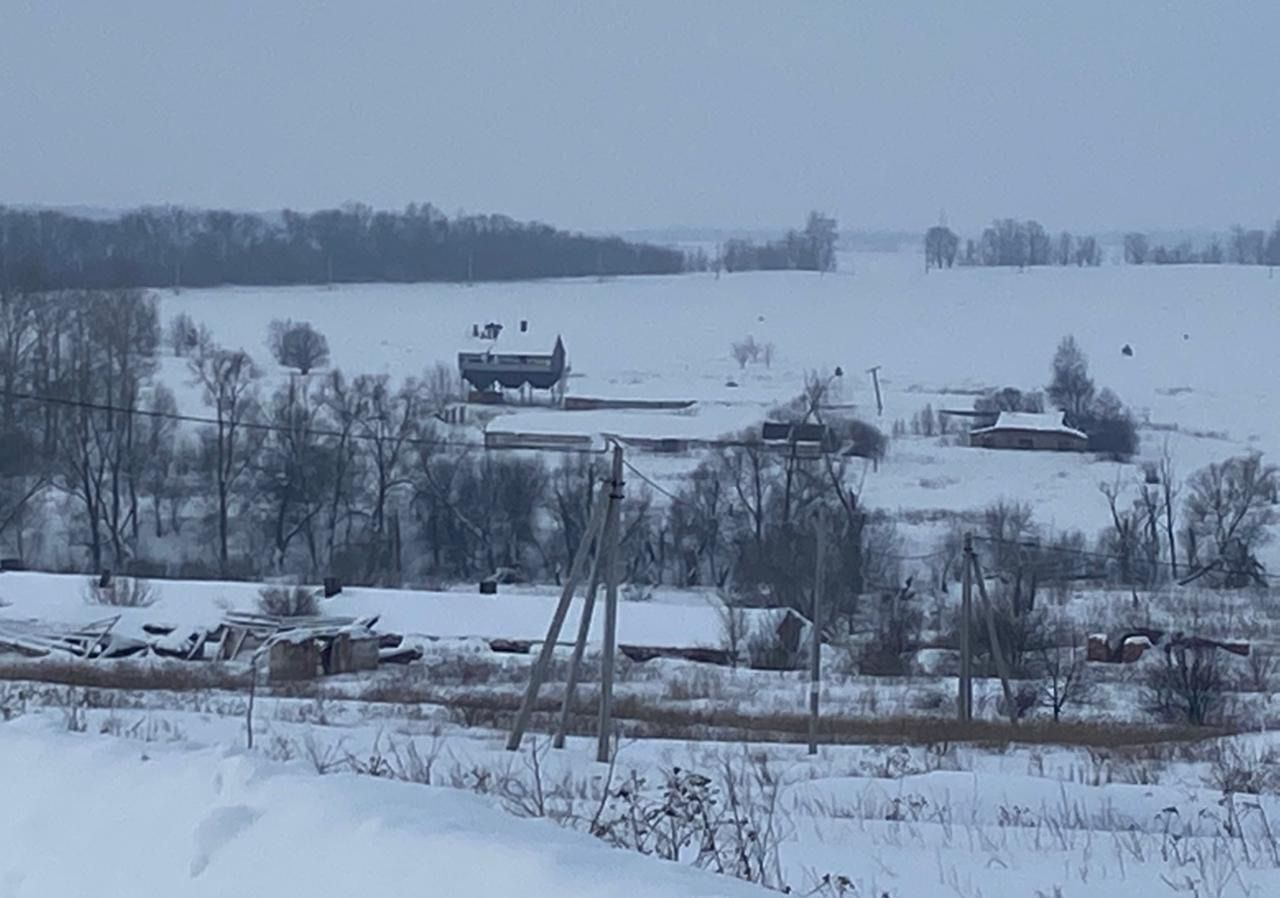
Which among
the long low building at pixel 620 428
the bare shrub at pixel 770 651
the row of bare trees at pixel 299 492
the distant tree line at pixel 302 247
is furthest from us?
the distant tree line at pixel 302 247

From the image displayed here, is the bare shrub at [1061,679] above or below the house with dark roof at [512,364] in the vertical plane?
below

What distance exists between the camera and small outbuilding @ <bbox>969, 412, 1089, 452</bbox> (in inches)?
3088

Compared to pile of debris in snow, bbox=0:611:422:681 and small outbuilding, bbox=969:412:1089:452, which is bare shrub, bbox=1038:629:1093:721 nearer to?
pile of debris in snow, bbox=0:611:422:681

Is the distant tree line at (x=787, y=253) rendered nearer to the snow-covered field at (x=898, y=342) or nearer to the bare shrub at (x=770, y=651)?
the snow-covered field at (x=898, y=342)

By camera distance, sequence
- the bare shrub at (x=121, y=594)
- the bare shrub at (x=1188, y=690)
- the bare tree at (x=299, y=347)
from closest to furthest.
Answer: the bare shrub at (x=1188, y=690), the bare shrub at (x=121, y=594), the bare tree at (x=299, y=347)

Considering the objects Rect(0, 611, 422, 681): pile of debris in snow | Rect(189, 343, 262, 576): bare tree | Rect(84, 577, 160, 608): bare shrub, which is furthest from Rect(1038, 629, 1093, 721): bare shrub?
Rect(189, 343, 262, 576): bare tree

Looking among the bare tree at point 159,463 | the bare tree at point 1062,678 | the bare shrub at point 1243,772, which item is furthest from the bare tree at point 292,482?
the bare shrub at point 1243,772

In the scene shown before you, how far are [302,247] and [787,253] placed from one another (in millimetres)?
56474

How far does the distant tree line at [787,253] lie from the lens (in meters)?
170

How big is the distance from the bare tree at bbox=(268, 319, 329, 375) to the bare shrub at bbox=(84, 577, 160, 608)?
4054cm

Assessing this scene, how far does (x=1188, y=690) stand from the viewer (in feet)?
88.9

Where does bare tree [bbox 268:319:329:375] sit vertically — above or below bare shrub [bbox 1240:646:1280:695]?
above

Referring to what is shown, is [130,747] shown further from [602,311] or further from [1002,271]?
[1002,271]

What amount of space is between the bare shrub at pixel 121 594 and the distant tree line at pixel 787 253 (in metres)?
125
